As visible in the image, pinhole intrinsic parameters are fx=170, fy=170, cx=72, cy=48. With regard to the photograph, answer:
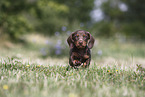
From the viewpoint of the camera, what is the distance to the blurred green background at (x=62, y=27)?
902 cm

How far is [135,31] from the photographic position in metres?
23.7

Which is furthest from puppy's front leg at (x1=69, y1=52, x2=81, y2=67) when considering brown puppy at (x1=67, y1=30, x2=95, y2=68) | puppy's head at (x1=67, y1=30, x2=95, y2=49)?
puppy's head at (x1=67, y1=30, x2=95, y2=49)

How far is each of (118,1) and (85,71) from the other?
30704mm

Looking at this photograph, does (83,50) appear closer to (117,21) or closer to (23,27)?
(23,27)

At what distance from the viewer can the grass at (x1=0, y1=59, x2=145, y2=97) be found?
2146mm

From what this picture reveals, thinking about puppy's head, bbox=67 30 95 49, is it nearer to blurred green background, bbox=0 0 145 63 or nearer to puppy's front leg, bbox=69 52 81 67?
puppy's front leg, bbox=69 52 81 67

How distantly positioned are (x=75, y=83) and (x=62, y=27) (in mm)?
6140

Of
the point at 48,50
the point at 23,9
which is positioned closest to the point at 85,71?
the point at 48,50

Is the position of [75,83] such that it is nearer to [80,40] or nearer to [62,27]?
[80,40]

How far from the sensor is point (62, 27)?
8.55m

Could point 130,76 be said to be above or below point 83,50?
below

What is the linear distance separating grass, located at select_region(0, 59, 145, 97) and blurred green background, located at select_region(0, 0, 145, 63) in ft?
5.07

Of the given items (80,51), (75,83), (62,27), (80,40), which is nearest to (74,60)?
(80,51)

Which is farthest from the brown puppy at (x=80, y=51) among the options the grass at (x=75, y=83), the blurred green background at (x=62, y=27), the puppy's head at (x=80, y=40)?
the blurred green background at (x=62, y=27)
